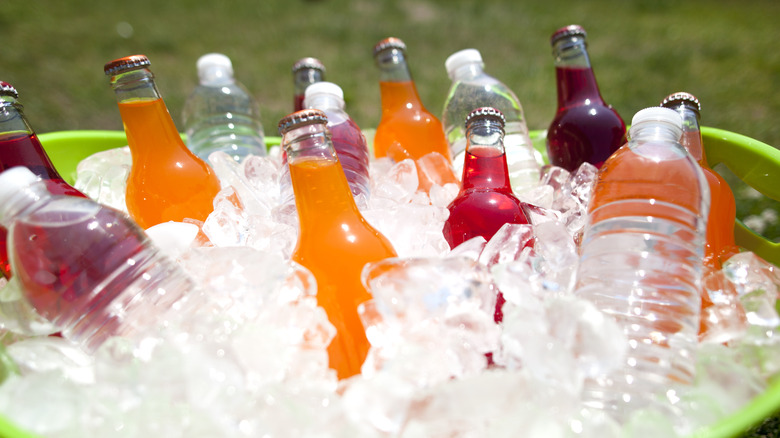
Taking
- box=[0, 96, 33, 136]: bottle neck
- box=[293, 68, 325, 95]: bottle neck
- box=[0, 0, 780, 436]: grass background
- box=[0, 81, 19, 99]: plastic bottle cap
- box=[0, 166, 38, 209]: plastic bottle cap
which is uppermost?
box=[0, 81, 19, 99]: plastic bottle cap

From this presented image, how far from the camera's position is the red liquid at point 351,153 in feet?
3.87

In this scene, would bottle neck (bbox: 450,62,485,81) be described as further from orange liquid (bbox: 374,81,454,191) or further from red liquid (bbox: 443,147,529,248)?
red liquid (bbox: 443,147,529,248)

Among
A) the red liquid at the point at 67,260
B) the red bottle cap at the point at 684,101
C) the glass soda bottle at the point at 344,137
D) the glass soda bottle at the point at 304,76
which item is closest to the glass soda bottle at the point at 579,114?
the red bottle cap at the point at 684,101

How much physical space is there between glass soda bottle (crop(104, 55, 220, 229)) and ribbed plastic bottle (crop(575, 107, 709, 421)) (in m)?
0.74

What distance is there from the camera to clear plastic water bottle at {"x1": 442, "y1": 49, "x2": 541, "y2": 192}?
4.41 ft

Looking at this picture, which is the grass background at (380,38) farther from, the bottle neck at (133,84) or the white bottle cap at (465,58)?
the bottle neck at (133,84)

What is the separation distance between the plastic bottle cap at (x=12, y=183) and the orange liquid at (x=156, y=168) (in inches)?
9.7

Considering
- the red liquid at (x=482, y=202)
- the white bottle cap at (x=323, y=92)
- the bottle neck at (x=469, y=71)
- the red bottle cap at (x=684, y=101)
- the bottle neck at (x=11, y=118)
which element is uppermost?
the bottle neck at (x=11, y=118)

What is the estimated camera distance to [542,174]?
4.43 feet

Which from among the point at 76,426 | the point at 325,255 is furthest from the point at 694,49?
the point at 76,426

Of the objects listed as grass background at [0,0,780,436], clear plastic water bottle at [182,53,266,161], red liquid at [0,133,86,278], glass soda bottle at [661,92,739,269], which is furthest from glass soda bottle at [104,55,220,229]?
grass background at [0,0,780,436]

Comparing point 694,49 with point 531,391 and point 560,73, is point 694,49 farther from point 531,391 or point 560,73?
point 531,391

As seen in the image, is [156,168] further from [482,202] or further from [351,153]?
[482,202]

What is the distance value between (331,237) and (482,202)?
1.02ft
